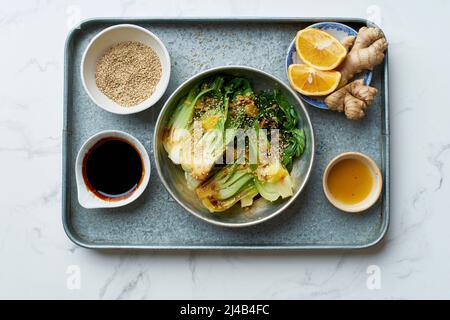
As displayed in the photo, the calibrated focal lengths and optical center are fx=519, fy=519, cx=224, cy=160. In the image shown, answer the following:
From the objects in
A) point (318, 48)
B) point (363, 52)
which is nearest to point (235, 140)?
point (318, 48)

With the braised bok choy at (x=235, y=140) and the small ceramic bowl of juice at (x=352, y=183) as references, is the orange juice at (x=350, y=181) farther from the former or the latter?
the braised bok choy at (x=235, y=140)

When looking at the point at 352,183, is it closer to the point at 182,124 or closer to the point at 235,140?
the point at 235,140

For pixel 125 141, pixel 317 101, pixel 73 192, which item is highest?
pixel 317 101

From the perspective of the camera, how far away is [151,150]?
198cm

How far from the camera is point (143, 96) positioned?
1944 mm

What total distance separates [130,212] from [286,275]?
65cm

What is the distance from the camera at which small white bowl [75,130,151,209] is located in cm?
190

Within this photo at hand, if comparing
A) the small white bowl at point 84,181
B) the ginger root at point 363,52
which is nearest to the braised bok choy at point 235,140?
the small white bowl at point 84,181

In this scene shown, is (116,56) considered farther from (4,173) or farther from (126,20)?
(4,173)

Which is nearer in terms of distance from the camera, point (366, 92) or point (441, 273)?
point (366, 92)

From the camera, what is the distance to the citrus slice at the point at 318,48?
1912 mm

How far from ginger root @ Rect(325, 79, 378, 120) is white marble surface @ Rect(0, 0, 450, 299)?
183 mm

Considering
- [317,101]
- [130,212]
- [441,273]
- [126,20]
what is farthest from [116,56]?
[441,273]

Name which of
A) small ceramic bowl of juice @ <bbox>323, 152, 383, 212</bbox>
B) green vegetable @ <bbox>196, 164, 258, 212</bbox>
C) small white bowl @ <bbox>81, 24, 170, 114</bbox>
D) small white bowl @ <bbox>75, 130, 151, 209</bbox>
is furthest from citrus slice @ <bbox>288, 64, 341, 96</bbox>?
small white bowl @ <bbox>75, 130, 151, 209</bbox>
